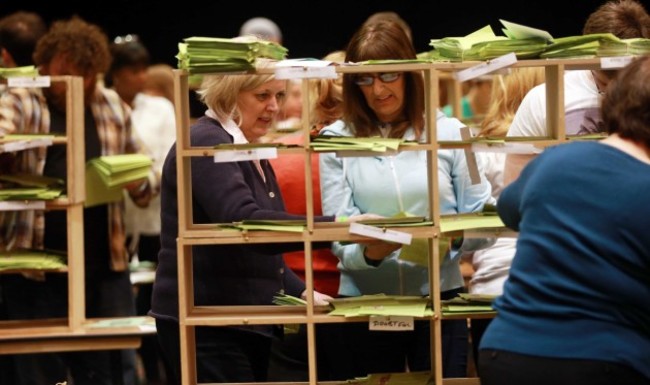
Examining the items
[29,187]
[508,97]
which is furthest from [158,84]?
[508,97]

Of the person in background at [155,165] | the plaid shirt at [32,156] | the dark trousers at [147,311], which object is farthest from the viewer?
the person in background at [155,165]

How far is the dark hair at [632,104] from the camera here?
2.67 m

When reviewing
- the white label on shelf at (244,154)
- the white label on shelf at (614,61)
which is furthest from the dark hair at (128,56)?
the white label on shelf at (614,61)

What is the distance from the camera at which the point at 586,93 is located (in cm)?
387

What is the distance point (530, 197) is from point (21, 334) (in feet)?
7.72

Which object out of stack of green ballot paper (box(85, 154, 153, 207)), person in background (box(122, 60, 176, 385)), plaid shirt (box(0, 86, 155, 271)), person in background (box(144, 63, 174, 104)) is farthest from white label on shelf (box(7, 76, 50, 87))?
person in background (box(144, 63, 174, 104))

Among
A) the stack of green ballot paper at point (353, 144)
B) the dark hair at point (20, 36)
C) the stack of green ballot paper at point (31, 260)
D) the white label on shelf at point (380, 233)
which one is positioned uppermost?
the dark hair at point (20, 36)

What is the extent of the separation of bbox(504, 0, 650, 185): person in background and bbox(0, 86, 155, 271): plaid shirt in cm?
193

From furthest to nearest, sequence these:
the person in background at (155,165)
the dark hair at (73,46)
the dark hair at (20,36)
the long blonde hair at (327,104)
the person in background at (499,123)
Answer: the person in background at (155,165) → the dark hair at (20,36) → the dark hair at (73,46) → the long blonde hair at (327,104) → the person in background at (499,123)

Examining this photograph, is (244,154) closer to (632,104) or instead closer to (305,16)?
(632,104)

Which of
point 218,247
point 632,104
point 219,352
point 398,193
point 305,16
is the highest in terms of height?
point 305,16

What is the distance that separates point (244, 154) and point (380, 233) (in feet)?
1.50

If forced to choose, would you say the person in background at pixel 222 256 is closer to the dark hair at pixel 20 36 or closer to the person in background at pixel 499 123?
the person in background at pixel 499 123

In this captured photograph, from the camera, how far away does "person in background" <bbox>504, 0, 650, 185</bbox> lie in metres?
3.80
